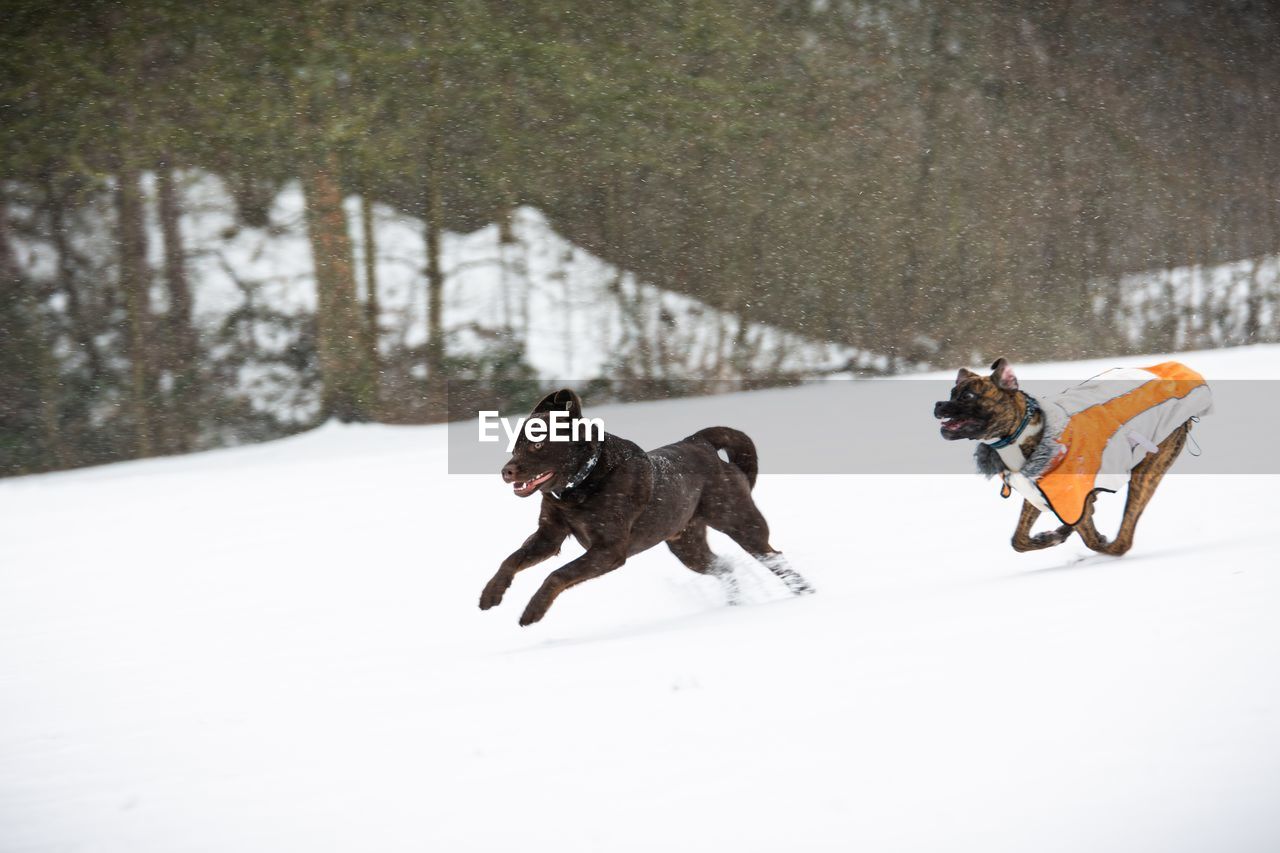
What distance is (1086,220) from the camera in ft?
36.0

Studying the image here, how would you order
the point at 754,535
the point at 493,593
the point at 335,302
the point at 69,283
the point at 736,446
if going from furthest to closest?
the point at 335,302
the point at 69,283
the point at 736,446
the point at 754,535
the point at 493,593

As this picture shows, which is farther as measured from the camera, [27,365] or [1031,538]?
[27,365]

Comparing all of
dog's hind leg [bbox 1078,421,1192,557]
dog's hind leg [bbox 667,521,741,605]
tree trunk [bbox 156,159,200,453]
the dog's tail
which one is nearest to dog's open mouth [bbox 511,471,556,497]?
dog's hind leg [bbox 667,521,741,605]

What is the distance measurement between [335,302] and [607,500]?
Answer: 550 cm

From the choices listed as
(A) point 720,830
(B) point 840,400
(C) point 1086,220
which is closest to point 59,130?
(B) point 840,400

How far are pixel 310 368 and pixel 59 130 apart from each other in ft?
8.61

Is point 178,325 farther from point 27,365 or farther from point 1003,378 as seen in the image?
point 1003,378

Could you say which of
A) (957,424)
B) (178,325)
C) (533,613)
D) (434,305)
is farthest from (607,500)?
(178,325)

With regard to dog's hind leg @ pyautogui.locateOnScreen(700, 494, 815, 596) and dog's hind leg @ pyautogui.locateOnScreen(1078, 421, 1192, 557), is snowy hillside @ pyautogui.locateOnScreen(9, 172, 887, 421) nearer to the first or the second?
dog's hind leg @ pyautogui.locateOnScreen(700, 494, 815, 596)

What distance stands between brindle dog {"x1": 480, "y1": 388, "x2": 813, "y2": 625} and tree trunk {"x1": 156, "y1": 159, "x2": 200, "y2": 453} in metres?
5.40

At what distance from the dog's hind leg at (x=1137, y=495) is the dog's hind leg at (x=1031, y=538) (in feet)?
0.38

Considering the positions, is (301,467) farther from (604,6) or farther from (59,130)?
(604,6)

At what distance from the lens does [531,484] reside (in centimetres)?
346

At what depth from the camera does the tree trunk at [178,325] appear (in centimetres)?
786
